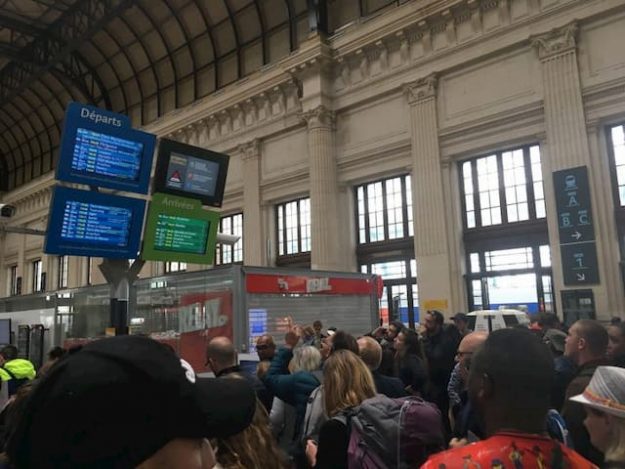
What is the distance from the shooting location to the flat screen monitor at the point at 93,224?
5.32 meters

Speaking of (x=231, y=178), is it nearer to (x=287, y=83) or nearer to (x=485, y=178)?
(x=287, y=83)

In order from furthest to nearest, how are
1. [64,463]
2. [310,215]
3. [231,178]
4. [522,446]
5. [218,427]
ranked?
[231,178], [310,215], [522,446], [218,427], [64,463]

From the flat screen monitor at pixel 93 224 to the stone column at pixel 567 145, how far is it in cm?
1107

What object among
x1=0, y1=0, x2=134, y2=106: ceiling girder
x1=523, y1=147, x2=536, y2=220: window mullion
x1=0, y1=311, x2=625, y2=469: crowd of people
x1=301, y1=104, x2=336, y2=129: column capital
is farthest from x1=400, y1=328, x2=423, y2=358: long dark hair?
x1=0, y1=0, x2=134, y2=106: ceiling girder

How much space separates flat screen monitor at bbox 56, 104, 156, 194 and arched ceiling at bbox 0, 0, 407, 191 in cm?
1433

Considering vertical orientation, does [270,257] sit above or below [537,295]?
above

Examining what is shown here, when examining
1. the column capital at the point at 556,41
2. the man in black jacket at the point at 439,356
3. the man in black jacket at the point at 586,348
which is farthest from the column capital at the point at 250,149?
the man in black jacket at the point at 586,348

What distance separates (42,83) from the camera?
3095 cm

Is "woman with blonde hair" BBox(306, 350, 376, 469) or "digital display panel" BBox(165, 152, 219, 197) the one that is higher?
"digital display panel" BBox(165, 152, 219, 197)

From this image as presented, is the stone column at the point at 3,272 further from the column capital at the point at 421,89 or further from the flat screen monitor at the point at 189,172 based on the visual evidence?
the flat screen monitor at the point at 189,172

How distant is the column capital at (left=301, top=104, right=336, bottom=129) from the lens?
18.4m

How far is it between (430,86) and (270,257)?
868 centimetres

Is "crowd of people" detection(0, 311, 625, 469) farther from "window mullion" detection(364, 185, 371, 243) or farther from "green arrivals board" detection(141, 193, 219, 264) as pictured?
"window mullion" detection(364, 185, 371, 243)

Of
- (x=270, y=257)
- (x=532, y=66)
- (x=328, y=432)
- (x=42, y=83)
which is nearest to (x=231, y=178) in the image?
(x=270, y=257)
